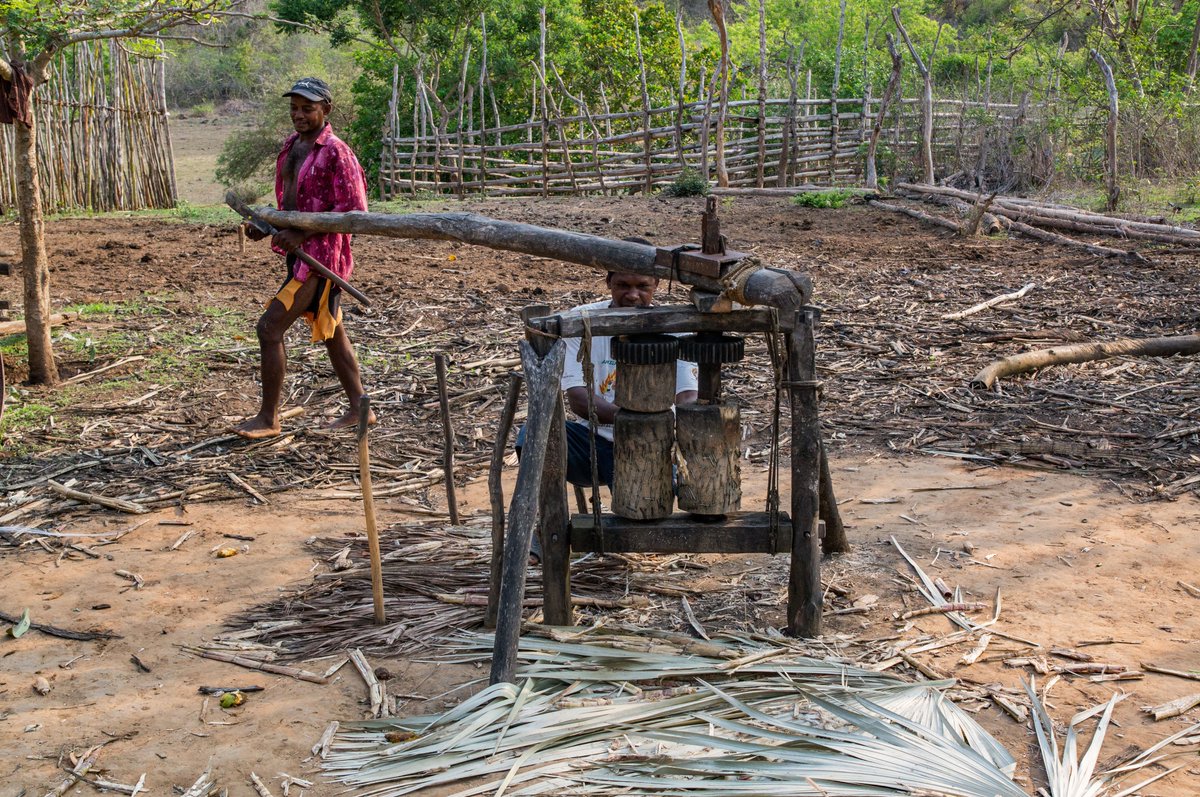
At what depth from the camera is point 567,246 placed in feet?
10.5

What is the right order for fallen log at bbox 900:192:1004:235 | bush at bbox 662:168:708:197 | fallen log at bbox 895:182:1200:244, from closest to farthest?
fallen log at bbox 895:182:1200:244, fallen log at bbox 900:192:1004:235, bush at bbox 662:168:708:197

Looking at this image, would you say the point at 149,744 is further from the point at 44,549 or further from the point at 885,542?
the point at 885,542

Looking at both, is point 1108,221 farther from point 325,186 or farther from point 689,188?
point 325,186

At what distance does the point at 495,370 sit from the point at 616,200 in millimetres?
8795

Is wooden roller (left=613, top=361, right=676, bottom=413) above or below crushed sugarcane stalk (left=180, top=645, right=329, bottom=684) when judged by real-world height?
above

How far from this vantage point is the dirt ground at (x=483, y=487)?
2854 millimetres

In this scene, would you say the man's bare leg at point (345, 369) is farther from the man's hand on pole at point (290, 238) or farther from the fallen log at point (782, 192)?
the fallen log at point (782, 192)

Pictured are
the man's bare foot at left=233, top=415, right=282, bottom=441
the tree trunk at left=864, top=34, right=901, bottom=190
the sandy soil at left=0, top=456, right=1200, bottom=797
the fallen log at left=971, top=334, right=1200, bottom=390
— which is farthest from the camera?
the tree trunk at left=864, top=34, right=901, bottom=190

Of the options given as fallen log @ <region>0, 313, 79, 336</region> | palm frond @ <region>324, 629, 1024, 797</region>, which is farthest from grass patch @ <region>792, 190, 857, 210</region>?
palm frond @ <region>324, 629, 1024, 797</region>

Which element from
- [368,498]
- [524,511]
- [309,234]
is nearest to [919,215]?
[309,234]

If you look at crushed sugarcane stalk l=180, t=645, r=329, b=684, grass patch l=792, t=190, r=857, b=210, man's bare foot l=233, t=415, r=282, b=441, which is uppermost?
grass patch l=792, t=190, r=857, b=210

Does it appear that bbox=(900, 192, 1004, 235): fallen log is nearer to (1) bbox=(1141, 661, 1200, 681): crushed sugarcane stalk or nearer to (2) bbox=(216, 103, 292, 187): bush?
(1) bbox=(1141, 661, 1200, 681): crushed sugarcane stalk

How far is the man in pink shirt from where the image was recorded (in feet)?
16.4

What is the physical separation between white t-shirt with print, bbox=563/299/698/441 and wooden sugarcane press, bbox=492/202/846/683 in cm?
54
